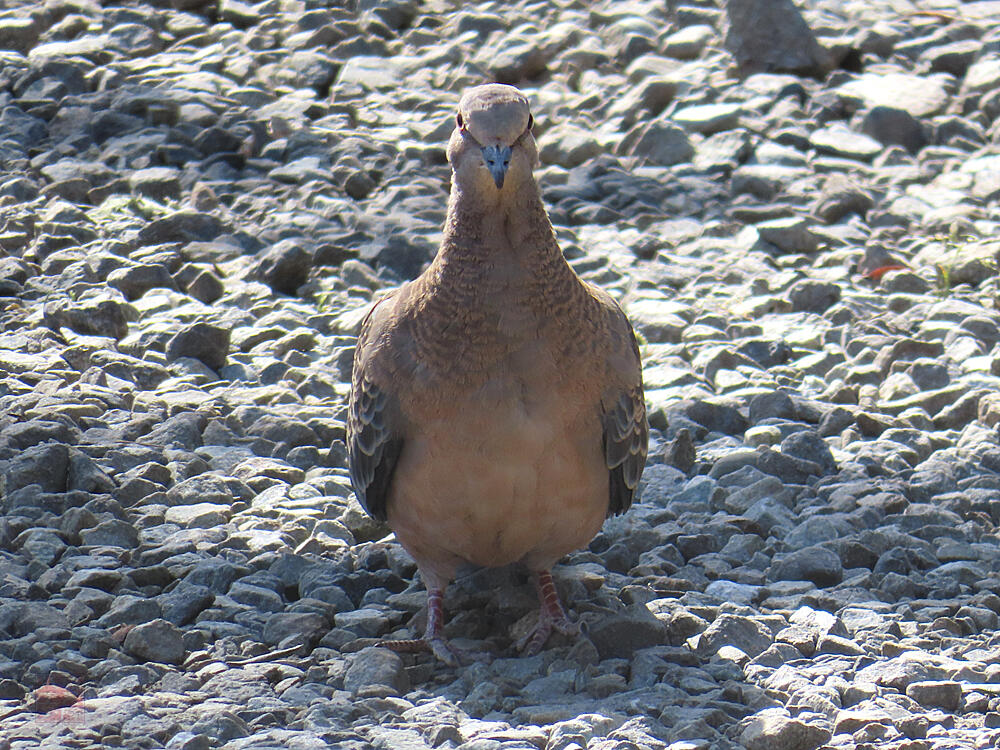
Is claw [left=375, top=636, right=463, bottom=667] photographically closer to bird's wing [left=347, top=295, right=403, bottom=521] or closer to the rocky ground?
the rocky ground

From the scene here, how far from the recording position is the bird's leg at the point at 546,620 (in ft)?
13.8

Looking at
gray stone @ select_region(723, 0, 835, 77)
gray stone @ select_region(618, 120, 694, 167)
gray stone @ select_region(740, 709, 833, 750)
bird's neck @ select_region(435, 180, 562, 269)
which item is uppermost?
bird's neck @ select_region(435, 180, 562, 269)

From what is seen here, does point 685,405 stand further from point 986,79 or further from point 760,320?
point 986,79

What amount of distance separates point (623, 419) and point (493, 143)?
89 cm

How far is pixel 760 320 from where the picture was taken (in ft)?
21.1

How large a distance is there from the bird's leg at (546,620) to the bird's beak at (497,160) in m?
1.20

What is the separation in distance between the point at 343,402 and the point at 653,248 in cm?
208

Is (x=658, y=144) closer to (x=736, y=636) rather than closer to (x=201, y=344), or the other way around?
(x=201, y=344)

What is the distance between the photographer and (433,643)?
4180mm

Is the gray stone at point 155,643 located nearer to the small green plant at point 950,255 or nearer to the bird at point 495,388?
the bird at point 495,388

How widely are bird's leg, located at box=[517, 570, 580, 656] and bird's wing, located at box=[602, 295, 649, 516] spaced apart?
32 centimetres

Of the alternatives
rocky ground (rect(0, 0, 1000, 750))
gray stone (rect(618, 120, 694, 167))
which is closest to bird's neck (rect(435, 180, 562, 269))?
rocky ground (rect(0, 0, 1000, 750))

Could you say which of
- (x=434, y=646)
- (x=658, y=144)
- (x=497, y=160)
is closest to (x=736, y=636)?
(x=434, y=646)

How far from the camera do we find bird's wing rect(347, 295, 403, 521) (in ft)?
13.7
